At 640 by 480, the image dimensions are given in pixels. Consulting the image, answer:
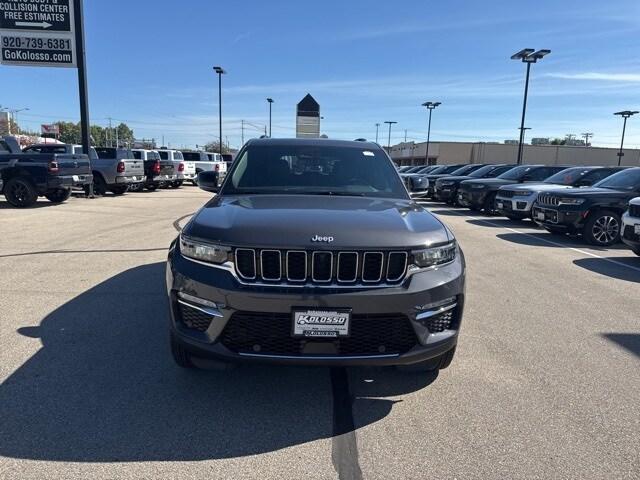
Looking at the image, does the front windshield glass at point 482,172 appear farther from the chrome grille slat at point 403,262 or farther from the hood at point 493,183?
the chrome grille slat at point 403,262

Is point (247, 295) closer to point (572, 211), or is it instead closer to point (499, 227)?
point (572, 211)

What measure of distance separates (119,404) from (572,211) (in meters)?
9.93

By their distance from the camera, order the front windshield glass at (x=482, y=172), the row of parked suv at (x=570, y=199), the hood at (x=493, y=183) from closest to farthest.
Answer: the row of parked suv at (x=570, y=199), the hood at (x=493, y=183), the front windshield glass at (x=482, y=172)

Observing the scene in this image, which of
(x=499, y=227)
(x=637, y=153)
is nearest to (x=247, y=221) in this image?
(x=499, y=227)

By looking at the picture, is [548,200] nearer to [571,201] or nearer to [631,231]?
[571,201]

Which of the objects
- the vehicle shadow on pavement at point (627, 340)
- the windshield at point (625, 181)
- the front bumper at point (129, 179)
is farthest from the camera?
the front bumper at point (129, 179)

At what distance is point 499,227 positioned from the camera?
1311cm

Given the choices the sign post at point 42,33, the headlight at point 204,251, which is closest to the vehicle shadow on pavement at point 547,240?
the headlight at point 204,251

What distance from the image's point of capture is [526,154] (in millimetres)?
71062

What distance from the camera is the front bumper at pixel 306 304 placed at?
2900mm

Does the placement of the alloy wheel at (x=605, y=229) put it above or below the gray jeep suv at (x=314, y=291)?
below

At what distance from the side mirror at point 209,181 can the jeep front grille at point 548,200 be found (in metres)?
8.56

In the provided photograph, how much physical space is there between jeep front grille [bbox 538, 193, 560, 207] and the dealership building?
60.9 metres

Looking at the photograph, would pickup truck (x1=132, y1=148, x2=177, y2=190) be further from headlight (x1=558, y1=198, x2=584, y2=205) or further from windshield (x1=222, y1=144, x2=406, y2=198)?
windshield (x1=222, y1=144, x2=406, y2=198)
